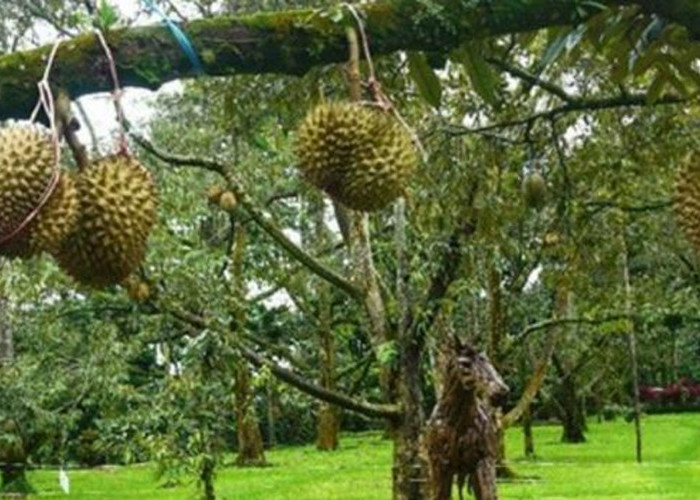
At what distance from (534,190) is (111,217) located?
411cm

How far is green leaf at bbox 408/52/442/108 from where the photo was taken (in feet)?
5.72

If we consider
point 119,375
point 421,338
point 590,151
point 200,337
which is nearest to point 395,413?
point 421,338

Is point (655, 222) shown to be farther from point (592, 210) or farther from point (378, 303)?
point (592, 210)

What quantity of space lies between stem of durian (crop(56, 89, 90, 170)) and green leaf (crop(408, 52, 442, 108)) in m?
0.59

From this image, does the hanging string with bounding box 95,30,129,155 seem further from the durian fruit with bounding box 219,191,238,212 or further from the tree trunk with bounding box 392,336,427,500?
the tree trunk with bounding box 392,336,427,500

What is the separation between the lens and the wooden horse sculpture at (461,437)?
3.69 metres

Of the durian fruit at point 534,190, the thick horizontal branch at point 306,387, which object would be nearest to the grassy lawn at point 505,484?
the thick horizontal branch at point 306,387

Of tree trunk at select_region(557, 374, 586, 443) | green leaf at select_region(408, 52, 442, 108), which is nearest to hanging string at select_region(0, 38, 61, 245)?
green leaf at select_region(408, 52, 442, 108)

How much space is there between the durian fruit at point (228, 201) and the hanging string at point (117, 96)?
18.3ft

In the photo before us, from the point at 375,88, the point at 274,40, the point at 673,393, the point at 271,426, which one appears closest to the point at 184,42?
the point at 274,40

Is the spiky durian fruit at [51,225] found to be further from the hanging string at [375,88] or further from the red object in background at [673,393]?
the red object in background at [673,393]

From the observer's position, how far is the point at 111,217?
1.23m

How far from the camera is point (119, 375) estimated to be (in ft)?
34.1

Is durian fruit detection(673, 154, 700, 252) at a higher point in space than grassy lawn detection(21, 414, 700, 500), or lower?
higher
